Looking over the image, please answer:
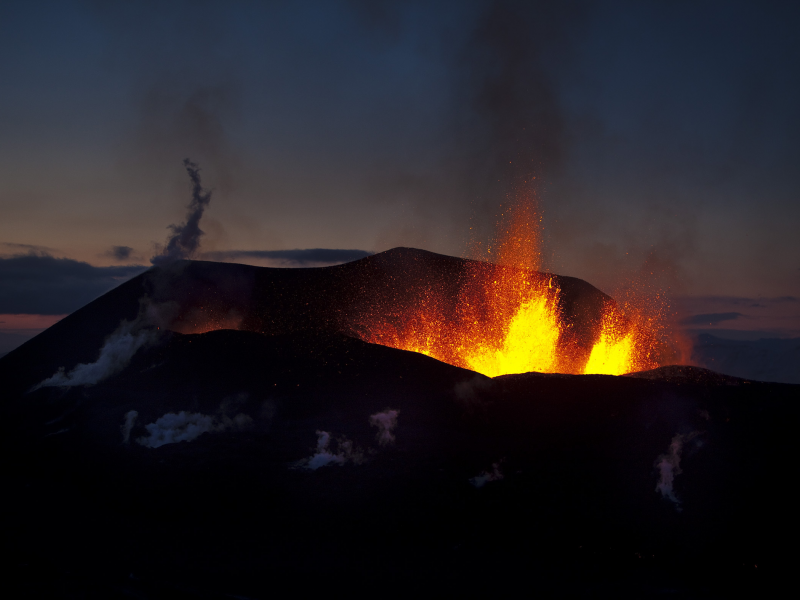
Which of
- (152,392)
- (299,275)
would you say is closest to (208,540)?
(152,392)

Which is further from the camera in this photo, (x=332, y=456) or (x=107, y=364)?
(x=107, y=364)

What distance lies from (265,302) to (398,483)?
64.1 ft

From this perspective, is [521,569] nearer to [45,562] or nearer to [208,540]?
[208,540]

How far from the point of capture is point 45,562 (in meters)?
16.2

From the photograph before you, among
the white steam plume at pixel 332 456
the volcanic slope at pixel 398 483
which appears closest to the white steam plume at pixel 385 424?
the volcanic slope at pixel 398 483

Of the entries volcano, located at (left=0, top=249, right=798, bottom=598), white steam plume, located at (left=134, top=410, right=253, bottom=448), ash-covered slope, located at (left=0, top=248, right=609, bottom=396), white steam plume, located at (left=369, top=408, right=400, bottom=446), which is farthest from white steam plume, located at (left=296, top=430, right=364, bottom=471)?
ash-covered slope, located at (left=0, top=248, right=609, bottom=396)

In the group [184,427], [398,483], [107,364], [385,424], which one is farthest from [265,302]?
[398,483]

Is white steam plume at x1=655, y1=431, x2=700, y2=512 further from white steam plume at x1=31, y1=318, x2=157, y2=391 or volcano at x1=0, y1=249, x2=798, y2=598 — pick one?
white steam plume at x1=31, y1=318, x2=157, y2=391

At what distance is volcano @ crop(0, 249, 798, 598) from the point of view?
1609cm

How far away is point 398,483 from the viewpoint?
19031 mm

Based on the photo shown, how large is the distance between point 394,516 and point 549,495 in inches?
203

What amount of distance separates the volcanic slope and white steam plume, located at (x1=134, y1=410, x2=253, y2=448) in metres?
0.08

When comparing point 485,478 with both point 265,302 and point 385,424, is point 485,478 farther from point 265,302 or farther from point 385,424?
point 265,302

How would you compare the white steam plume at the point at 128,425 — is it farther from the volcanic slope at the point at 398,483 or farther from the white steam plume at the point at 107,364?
the white steam plume at the point at 107,364
